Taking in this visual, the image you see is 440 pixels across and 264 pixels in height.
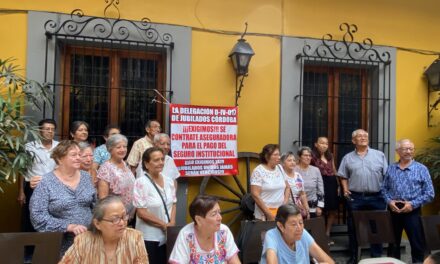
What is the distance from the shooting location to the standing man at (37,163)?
14.2ft

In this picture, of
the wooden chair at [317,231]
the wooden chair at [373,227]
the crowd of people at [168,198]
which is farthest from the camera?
the wooden chair at [373,227]

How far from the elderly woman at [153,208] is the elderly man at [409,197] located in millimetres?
2566

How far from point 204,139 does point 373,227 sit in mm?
2128

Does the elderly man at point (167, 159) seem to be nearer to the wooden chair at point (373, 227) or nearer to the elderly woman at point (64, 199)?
the elderly woman at point (64, 199)

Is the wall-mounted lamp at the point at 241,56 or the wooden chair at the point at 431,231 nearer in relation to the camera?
the wooden chair at the point at 431,231

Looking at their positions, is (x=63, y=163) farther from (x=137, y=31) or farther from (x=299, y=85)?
(x=299, y=85)

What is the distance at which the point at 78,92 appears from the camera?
17.5 feet

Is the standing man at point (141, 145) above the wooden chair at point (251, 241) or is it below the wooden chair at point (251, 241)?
above

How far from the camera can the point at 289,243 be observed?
10.4 ft

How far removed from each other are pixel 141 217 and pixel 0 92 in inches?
89.7

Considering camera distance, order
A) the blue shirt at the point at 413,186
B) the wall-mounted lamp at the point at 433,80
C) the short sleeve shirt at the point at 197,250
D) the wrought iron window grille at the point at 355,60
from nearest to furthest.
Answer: the short sleeve shirt at the point at 197,250
the blue shirt at the point at 413,186
the wrought iron window grille at the point at 355,60
the wall-mounted lamp at the point at 433,80

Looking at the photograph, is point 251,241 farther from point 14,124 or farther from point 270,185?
point 14,124

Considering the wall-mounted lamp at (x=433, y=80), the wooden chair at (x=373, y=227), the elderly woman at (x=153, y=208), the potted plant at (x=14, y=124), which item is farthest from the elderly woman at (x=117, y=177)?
the wall-mounted lamp at (x=433, y=80)

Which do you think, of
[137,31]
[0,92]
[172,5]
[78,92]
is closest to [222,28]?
[172,5]
